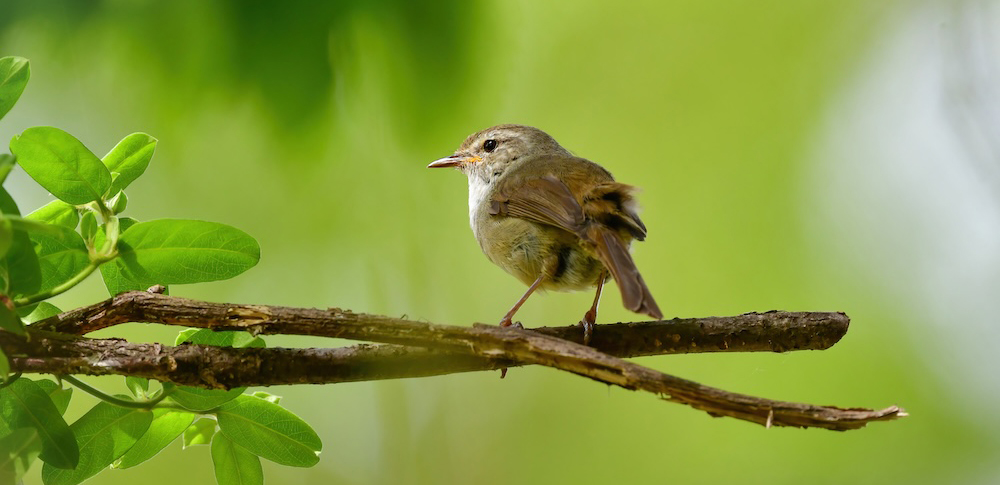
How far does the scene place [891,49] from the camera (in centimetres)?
503

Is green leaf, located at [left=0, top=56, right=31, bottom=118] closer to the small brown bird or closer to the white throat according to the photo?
the small brown bird

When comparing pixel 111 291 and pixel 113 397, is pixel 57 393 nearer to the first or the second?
pixel 113 397

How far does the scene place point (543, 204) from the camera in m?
2.49

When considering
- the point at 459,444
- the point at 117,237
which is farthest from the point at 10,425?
the point at 459,444

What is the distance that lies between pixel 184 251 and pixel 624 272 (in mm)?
965

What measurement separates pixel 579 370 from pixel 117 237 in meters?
0.76

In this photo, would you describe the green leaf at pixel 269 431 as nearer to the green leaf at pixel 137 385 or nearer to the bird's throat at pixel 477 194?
the green leaf at pixel 137 385

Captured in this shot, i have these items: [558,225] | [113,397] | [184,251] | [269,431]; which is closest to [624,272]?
[558,225]

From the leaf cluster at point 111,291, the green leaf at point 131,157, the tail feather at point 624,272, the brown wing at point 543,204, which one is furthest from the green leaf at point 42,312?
the brown wing at point 543,204

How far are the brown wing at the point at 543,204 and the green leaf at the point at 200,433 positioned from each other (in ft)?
3.74

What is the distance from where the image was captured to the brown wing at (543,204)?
234 cm

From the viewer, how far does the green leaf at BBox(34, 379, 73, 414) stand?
49.1 inches

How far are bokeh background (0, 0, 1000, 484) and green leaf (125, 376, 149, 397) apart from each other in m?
1.14

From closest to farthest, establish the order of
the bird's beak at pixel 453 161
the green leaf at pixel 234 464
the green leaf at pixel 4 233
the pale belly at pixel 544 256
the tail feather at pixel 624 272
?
the green leaf at pixel 4 233
the green leaf at pixel 234 464
the tail feather at pixel 624 272
the pale belly at pixel 544 256
the bird's beak at pixel 453 161
